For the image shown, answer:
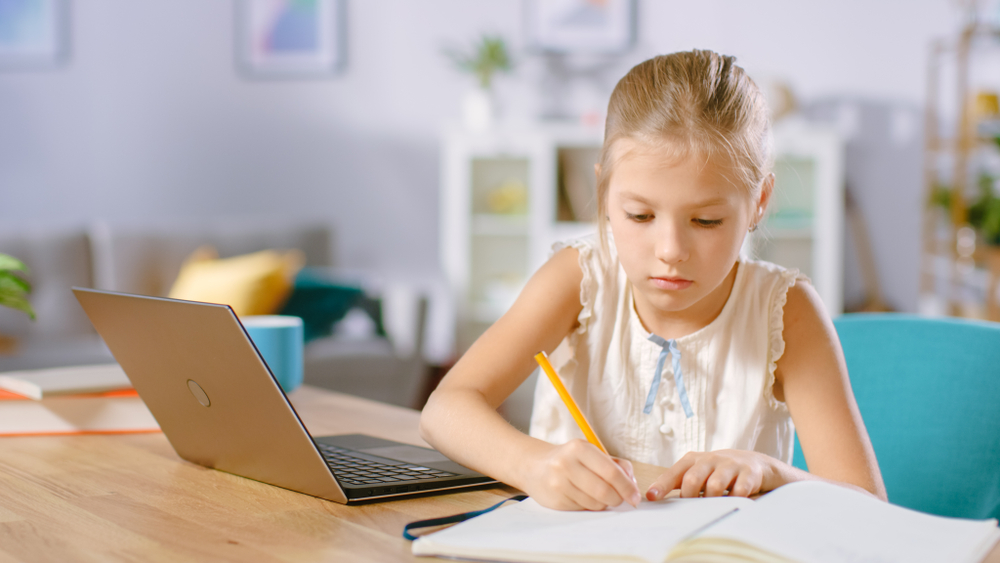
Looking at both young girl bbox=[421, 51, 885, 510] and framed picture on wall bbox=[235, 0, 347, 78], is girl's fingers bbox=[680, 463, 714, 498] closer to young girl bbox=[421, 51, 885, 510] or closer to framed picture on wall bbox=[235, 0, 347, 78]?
young girl bbox=[421, 51, 885, 510]

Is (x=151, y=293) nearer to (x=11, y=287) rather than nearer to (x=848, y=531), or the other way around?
(x=11, y=287)

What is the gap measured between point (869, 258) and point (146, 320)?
138 inches

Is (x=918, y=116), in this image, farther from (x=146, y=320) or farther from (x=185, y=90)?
(x=146, y=320)

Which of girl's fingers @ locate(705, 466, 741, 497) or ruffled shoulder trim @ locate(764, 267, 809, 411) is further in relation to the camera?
ruffled shoulder trim @ locate(764, 267, 809, 411)

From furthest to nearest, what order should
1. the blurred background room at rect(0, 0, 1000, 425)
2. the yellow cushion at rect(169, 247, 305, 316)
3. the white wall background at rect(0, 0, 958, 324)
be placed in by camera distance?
the white wall background at rect(0, 0, 958, 324) → the blurred background room at rect(0, 0, 1000, 425) → the yellow cushion at rect(169, 247, 305, 316)

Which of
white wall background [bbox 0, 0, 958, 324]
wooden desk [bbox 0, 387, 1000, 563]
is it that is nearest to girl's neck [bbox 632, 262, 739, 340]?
wooden desk [bbox 0, 387, 1000, 563]

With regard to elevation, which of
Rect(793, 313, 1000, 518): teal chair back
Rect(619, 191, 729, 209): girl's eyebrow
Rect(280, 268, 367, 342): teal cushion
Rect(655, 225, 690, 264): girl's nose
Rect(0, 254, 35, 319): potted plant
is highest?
Rect(619, 191, 729, 209): girl's eyebrow

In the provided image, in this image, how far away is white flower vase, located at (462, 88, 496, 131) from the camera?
12.2 feet

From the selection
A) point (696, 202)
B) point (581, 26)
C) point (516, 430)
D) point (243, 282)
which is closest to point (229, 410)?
point (516, 430)

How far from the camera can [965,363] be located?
949 mm

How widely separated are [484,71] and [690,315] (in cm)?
289

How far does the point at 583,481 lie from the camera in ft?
1.96

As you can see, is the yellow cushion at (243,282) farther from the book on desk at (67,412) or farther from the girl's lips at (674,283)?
the girl's lips at (674,283)

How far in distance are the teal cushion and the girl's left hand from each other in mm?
2464
